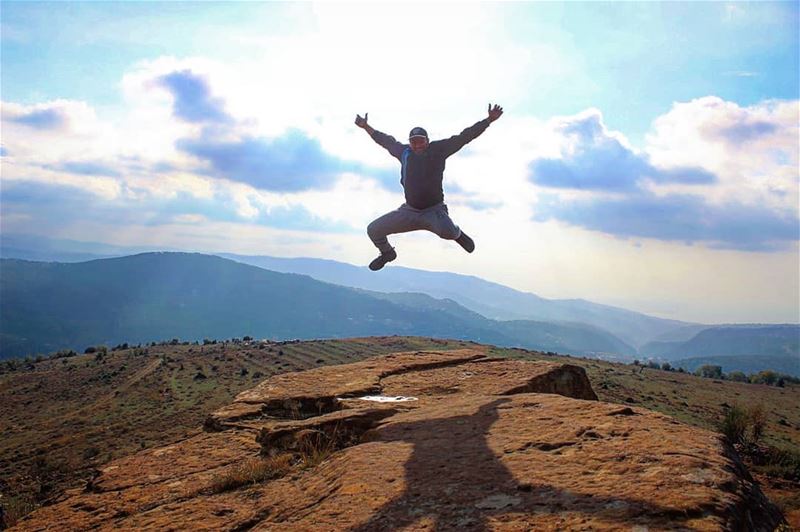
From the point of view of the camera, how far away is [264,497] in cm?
598

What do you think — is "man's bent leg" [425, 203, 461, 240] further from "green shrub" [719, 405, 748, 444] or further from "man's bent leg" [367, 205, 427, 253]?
"green shrub" [719, 405, 748, 444]

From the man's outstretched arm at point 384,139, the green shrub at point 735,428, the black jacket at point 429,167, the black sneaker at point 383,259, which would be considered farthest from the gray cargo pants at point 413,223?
the green shrub at point 735,428

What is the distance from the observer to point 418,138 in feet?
31.8

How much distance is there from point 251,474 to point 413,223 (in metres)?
5.69

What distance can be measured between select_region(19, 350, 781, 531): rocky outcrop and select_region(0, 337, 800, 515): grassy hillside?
11.6 meters

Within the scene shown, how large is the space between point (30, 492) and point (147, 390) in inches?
1308

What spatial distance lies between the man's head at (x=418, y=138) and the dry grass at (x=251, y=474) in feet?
18.7

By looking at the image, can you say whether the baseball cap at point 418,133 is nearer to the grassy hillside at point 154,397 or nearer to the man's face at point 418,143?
the man's face at point 418,143

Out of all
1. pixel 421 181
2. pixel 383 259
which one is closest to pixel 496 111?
pixel 421 181

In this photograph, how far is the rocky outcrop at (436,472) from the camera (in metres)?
4.41

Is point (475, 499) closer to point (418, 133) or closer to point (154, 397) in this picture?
point (418, 133)

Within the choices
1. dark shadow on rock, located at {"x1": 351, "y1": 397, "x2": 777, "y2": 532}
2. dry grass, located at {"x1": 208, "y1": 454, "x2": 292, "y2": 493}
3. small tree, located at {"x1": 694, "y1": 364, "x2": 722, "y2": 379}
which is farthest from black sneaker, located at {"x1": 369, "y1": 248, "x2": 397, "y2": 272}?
small tree, located at {"x1": 694, "y1": 364, "x2": 722, "y2": 379}

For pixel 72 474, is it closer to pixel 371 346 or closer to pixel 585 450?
pixel 585 450

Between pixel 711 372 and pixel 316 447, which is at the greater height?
pixel 316 447
